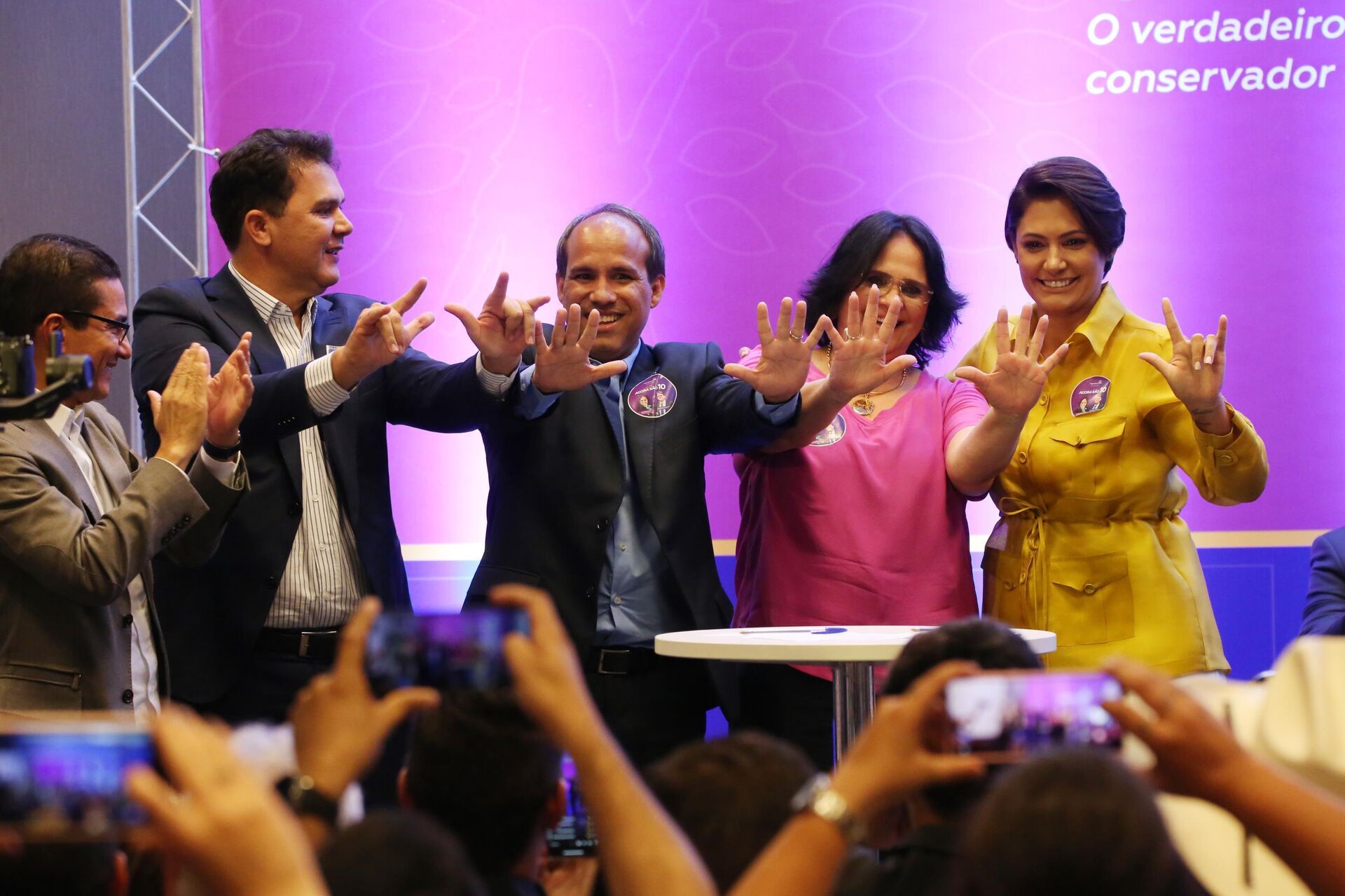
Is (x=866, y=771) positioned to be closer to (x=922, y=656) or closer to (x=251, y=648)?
(x=922, y=656)

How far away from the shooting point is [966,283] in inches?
184

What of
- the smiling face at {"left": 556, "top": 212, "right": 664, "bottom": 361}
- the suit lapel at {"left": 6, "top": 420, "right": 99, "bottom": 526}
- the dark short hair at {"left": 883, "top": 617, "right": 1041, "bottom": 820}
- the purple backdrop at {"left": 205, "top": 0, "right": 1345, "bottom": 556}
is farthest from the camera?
the purple backdrop at {"left": 205, "top": 0, "right": 1345, "bottom": 556}

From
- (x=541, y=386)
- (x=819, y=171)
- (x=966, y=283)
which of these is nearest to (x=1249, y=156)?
(x=966, y=283)

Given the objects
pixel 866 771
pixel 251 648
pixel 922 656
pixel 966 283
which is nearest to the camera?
pixel 866 771

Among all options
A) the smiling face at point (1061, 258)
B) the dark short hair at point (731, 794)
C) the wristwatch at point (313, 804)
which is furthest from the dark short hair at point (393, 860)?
the smiling face at point (1061, 258)

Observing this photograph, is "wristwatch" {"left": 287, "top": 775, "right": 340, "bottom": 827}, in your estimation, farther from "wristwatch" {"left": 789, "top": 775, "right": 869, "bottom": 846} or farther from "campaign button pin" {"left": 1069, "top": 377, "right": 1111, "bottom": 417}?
"campaign button pin" {"left": 1069, "top": 377, "right": 1111, "bottom": 417}

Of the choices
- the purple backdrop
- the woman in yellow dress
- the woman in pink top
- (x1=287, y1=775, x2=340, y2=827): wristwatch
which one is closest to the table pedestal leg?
the woman in pink top

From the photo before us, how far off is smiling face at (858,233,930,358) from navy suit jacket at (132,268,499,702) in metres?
0.98

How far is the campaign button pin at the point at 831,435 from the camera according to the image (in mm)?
3385

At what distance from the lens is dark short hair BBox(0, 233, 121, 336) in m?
2.83

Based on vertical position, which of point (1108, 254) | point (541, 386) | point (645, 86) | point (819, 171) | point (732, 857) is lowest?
point (732, 857)

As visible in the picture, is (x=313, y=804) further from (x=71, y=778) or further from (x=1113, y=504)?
(x=1113, y=504)

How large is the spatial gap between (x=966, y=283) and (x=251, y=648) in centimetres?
263

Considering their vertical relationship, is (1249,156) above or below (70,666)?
above
